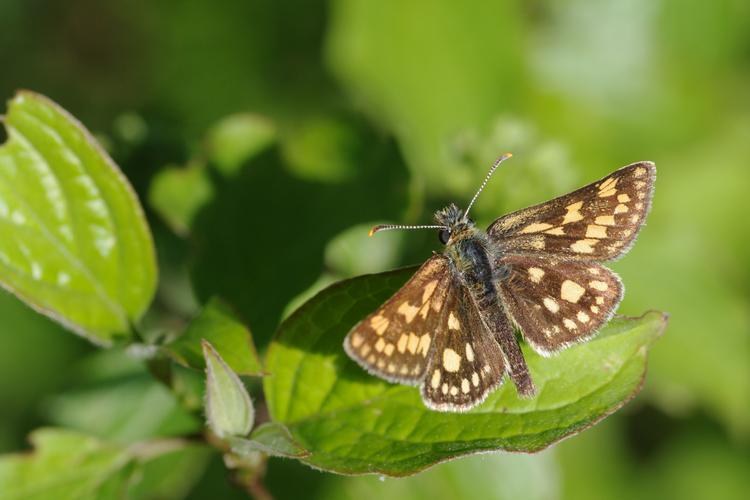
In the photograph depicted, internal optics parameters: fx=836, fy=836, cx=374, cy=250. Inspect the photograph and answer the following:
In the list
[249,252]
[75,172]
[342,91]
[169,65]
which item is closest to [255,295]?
[249,252]

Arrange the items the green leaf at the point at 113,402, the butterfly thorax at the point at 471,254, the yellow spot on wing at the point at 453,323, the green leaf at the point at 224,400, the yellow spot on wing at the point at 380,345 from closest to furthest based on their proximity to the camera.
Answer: the green leaf at the point at 224,400, the yellow spot on wing at the point at 380,345, the yellow spot on wing at the point at 453,323, the butterfly thorax at the point at 471,254, the green leaf at the point at 113,402

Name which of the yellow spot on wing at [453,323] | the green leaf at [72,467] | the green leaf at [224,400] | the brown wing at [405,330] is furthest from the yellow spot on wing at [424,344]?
the green leaf at [72,467]

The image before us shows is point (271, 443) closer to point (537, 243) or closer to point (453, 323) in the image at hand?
point (453, 323)

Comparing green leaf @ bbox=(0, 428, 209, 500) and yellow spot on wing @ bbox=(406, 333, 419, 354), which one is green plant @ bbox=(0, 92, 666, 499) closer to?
green leaf @ bbox=(0, 428, 209, 500)

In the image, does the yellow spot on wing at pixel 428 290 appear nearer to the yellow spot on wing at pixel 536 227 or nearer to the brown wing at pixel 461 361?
the brown wing at pixel 461 361

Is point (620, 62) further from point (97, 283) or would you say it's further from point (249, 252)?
point (97, 283)

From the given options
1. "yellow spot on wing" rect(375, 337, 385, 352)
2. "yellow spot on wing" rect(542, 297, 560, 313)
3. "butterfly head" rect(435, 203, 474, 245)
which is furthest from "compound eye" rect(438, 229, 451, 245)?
"yellow spot on wing" rect(375, 337, 385, 352)
